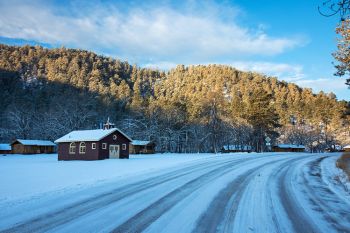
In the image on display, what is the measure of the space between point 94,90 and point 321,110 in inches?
3065

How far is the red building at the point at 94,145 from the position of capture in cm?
4144

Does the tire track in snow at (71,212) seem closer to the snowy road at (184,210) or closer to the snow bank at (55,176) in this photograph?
the snowy road at (184,210)

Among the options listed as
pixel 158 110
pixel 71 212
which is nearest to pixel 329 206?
pixel 71 212

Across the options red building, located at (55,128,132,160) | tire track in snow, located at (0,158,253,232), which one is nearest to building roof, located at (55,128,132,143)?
red building, located at (55,128,132,160)

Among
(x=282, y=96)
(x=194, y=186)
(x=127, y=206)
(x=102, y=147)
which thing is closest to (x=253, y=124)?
(x=102, y=147)

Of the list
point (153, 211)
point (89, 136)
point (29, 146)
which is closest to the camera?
point (153, 211)

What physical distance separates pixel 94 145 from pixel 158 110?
1377 inches

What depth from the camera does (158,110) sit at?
247ft

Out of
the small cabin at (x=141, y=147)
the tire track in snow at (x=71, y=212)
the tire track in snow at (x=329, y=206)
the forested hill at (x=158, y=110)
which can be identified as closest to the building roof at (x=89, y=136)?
the small cabin at (x=141, y=147)

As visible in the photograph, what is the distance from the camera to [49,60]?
148 m

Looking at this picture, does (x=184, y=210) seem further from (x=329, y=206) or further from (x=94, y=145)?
(x=94, y=145)

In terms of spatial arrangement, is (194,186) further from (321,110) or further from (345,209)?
(321,110)

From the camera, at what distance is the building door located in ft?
142

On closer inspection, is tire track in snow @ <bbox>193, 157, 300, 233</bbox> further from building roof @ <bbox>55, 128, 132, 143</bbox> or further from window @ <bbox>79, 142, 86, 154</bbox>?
window @ <bbox>79, 142, 86, 154</bbox>
